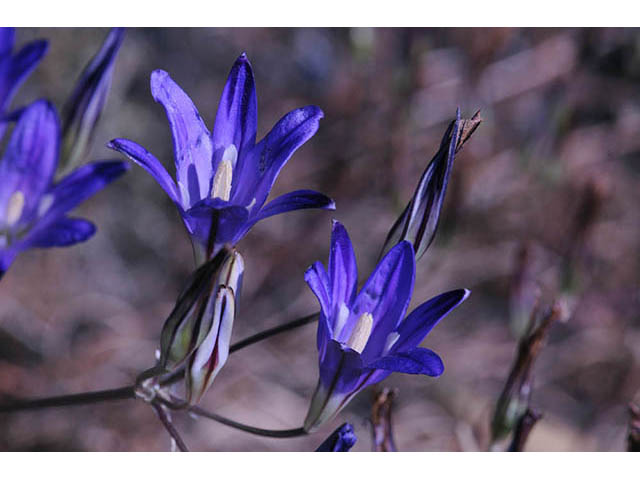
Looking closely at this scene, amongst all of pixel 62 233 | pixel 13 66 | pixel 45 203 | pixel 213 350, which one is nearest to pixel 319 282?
pixel 213 350

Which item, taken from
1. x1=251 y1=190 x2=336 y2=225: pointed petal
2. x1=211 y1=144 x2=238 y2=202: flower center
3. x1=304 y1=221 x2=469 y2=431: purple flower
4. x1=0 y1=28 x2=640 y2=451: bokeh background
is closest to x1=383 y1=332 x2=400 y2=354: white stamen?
x1=304 y1=221 x2=469 y2=431: purple flower

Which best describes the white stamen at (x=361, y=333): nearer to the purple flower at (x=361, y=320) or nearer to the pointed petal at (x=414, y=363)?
the purple flower at (x=361, y=320)

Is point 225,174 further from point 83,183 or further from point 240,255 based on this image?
point 83,183

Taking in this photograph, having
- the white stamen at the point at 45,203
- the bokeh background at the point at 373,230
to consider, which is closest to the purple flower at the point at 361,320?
the white stamen at the point at 45,203

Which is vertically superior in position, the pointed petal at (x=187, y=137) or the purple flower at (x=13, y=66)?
the purple flower at (x=13, y=66)
